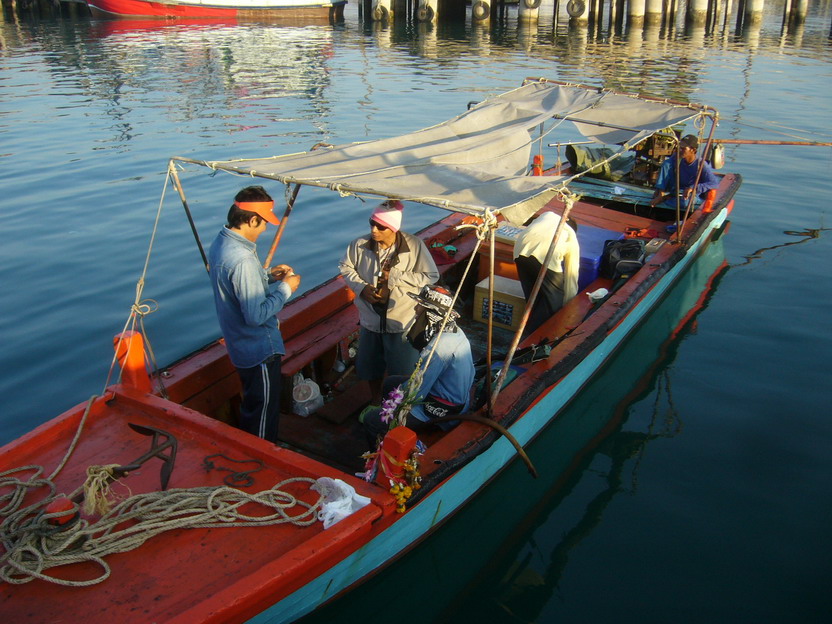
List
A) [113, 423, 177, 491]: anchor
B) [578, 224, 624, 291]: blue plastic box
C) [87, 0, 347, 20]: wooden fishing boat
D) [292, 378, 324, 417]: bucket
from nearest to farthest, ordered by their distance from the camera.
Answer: [113, 423, 177, 491]: anchor < [292, 378, 324, 417]: bucket < [578, 224, 624, 291]: blue plastic box < [87, 0, 347, 20]: wooden fishing boat

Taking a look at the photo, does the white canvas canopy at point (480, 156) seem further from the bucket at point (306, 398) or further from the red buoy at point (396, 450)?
the bucket at point (306, 398)

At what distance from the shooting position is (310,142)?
1647 centimetres

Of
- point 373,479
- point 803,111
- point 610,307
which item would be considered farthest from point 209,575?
point 803,111

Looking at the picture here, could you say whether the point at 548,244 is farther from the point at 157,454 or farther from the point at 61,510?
the point at 61,510

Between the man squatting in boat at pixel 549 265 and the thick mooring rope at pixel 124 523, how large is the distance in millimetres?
3413

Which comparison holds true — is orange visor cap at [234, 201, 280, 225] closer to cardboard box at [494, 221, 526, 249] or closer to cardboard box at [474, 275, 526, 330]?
cardboard box at [474, 275, 526, 330]

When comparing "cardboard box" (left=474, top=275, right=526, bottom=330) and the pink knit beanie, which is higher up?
the pink knit beanie

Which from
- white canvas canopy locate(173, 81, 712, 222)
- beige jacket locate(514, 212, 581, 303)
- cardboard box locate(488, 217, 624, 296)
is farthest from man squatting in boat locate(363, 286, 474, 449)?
cardboard box locate(488, 217, 624, 296)

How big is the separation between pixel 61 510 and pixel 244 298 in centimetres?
166

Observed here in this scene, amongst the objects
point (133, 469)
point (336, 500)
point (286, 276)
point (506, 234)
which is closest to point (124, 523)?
point (133, 469)

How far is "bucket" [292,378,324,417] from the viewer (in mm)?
5820

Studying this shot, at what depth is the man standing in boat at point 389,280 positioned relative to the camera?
16.9 ft

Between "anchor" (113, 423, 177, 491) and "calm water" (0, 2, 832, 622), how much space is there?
1.57 meters

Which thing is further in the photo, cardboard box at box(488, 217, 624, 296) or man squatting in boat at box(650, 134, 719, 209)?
man squatting in boat at box(650, 134, 719, 209)
